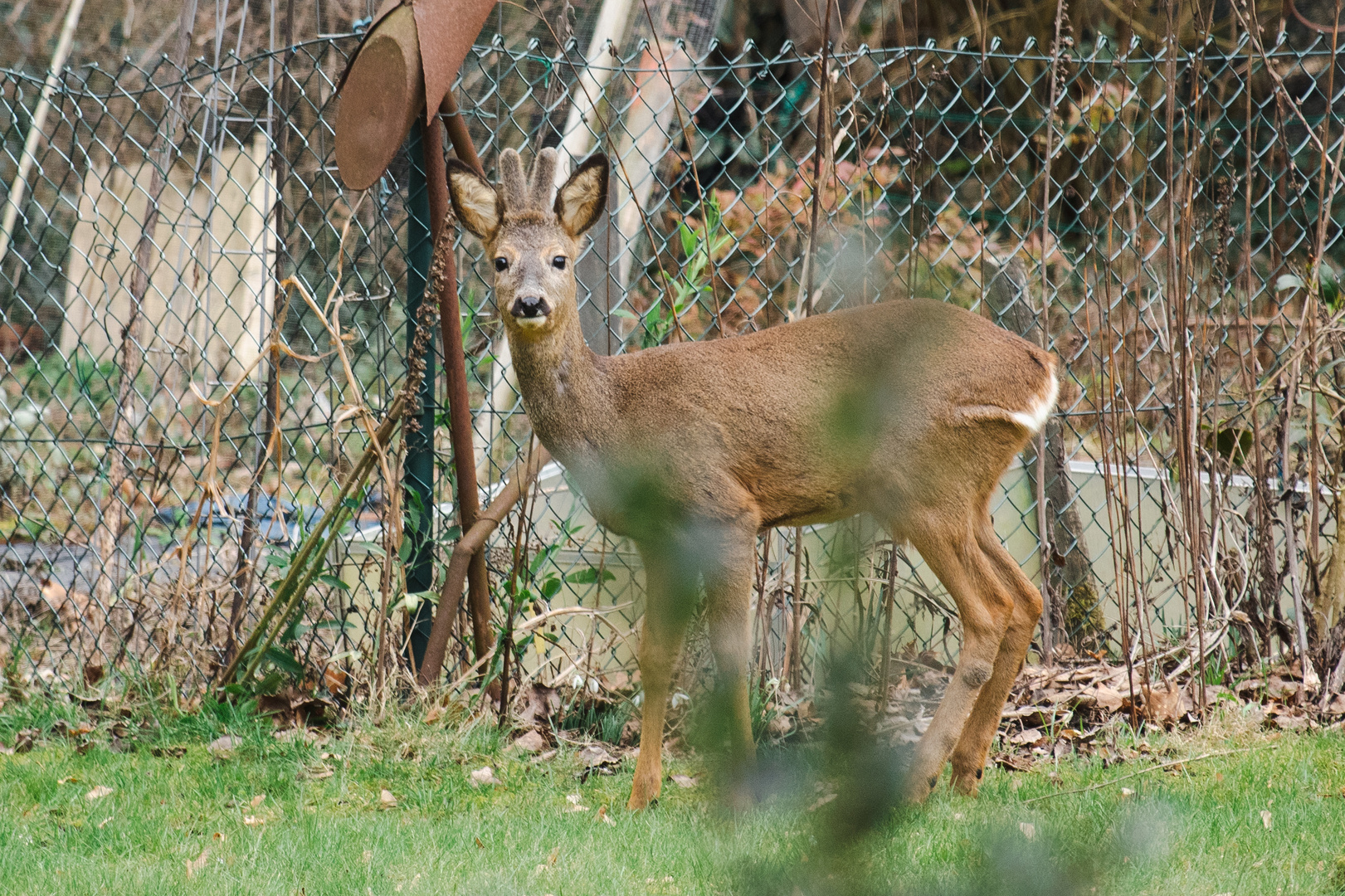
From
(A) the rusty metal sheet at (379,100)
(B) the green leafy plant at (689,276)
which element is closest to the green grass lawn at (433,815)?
(B) the green leafy plant at (689,276)

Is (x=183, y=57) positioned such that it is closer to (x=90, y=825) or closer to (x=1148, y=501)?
(x=90, y=825)

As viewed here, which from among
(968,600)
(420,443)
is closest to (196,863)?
(420,443)

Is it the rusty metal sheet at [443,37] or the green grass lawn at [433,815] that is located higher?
the rusty metal sheet at [443,37]

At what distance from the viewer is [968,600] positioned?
157 inches

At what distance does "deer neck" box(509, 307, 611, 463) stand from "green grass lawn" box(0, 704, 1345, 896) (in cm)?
110

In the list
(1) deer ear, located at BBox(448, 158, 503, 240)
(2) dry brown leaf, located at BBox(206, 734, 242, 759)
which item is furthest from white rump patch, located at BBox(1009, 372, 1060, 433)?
(2) dry brown leaf, located at BBox(206, 734, 242, 759)

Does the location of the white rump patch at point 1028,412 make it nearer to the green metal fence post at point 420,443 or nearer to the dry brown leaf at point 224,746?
the green metal fence post at point 420,443

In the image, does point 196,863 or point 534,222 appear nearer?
point 196,863

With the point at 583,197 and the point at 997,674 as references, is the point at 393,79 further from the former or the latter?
the point at 997,674

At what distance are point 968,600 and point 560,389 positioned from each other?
1.41 meters

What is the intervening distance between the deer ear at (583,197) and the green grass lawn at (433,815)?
1.75m

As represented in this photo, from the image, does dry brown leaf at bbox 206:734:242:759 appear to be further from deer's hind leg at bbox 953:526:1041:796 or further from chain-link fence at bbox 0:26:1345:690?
deer's hind leg at bbox 953:526:1041:796

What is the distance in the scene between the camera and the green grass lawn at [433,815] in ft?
10.1

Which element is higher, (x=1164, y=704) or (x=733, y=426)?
(x=733, y=426)
